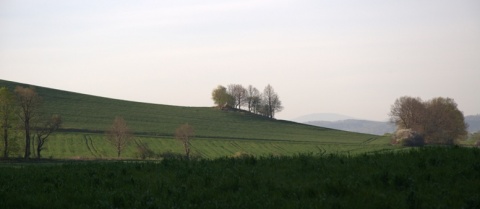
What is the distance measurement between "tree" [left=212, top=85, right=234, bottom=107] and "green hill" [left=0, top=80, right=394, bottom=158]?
765 centimetres

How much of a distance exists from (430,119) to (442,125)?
2660mm

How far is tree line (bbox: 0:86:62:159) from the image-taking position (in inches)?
2475

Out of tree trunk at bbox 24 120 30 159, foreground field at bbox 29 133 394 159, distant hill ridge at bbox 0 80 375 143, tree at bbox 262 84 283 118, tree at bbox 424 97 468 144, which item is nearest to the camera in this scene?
tree trunk at bbox 24 120 30 159

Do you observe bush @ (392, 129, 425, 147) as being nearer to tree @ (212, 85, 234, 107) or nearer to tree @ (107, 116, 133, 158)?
tree @ (107, 116, 133, 158)

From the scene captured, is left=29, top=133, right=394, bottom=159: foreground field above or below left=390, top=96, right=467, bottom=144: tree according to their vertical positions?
below

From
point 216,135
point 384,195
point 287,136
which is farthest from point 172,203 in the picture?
point 287,136

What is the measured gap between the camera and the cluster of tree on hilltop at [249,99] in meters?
158

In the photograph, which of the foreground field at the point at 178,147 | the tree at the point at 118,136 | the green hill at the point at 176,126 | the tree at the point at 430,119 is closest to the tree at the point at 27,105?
the foreground field at the point at 178,147

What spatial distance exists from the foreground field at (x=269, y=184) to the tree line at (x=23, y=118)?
5409 cm

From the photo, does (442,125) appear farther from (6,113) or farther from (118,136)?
(6,113)

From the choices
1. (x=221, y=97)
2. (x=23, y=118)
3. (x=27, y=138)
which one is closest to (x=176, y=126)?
(x=23, y=118)

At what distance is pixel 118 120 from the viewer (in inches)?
3297

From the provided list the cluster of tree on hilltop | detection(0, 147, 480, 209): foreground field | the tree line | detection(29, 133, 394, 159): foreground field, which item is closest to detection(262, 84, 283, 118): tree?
the cluster of tree on hilltop

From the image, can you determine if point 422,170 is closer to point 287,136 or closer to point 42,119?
point 42,119
